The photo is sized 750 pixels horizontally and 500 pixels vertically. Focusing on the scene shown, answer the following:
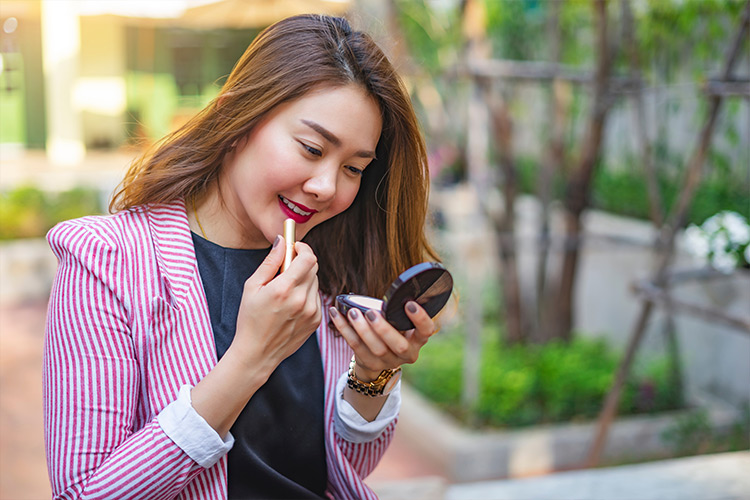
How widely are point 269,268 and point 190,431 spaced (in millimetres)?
251

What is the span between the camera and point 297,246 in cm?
118

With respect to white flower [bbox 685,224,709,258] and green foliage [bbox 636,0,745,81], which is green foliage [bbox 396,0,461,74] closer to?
green foliage [bbox 636,0,745,81]

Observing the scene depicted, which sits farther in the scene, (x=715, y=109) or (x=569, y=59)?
(x=569, y=59)

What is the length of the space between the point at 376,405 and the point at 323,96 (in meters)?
0.53

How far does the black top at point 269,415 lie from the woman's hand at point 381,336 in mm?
169

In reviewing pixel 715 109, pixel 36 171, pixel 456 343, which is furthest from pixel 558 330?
pixel 36 171

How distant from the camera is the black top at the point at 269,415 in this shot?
127 centimetres

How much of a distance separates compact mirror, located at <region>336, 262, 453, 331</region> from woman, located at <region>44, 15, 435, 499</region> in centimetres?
2

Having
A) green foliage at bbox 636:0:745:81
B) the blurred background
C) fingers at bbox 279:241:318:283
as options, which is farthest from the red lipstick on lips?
green foliage at bbox 636:0:745:81

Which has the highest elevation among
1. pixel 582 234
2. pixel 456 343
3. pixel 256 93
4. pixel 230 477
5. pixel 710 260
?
pixel 256 93

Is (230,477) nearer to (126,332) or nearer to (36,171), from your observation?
(126,332)

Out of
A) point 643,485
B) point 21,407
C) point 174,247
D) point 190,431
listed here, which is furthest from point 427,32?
point 190,431

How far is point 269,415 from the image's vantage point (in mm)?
1308

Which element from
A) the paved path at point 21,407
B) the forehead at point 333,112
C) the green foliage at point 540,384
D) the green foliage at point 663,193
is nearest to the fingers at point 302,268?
the forehead at point 333,112
